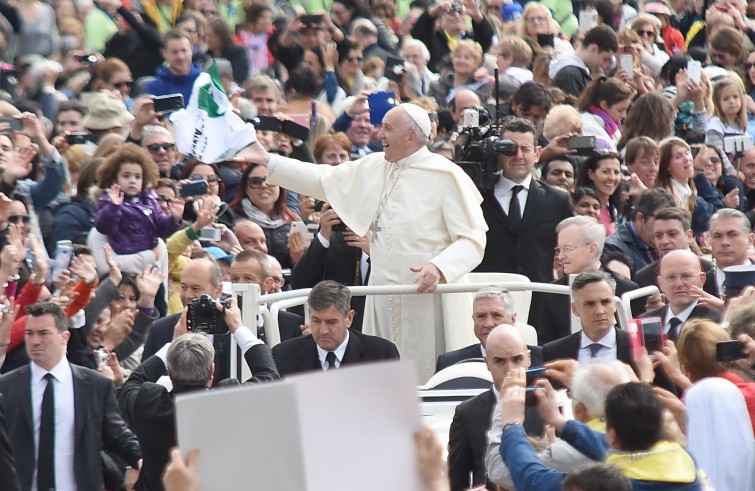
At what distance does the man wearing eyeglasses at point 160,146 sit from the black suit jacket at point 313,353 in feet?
10.3

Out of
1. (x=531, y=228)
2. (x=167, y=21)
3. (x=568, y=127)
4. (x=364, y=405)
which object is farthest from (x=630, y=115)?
(x=364, y=405)

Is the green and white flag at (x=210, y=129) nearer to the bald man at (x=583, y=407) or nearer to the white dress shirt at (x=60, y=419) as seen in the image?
the white dress shirt at (x=60, y=419)

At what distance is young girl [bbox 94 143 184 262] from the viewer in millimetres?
10781

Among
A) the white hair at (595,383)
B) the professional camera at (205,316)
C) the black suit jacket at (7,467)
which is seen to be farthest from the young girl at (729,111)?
the white hair at (595,383)

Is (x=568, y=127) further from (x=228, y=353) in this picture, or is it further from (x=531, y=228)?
(x=228, y=353)

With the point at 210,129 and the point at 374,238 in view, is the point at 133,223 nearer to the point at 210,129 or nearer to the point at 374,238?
the point at 210,129

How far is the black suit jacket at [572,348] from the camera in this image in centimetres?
888

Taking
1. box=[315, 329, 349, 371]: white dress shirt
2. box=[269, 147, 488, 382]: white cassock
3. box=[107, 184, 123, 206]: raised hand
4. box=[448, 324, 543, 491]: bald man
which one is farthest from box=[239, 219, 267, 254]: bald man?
box=[448, 324, 543, 491]: bald man

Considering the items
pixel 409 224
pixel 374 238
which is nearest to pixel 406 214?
pixel 409 224

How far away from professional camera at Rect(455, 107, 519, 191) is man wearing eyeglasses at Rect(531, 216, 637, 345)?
727 mm

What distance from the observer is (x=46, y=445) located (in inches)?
350

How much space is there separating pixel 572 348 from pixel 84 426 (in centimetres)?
245

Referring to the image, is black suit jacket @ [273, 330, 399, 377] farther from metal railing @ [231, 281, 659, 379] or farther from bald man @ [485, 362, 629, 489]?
bald man @ [485, 362, 629, 489]

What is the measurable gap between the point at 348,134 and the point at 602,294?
528 centimetres
